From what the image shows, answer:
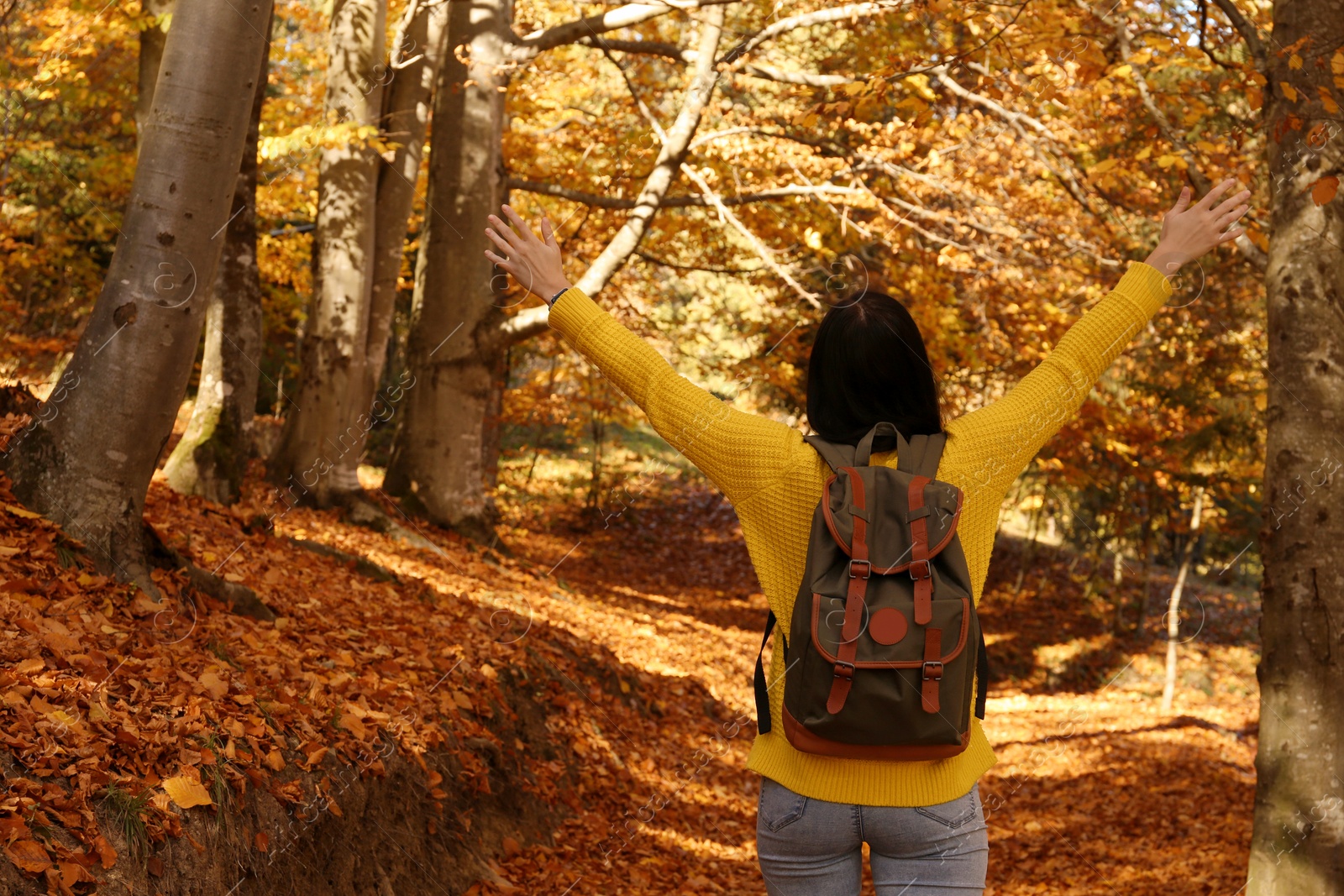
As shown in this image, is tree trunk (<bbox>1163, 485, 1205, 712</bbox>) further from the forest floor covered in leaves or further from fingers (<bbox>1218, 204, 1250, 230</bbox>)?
fingers (<bbox>1218, 204, 1250, 230</bbox>)

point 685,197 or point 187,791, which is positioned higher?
point 685,197

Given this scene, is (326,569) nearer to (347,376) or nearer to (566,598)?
(347,376)

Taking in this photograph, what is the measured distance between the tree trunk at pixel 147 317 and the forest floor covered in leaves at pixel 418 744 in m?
0.23

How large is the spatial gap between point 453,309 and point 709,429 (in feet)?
29.1

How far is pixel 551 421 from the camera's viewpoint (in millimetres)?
19578

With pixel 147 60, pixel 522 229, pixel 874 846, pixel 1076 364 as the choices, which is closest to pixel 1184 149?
pixel 1076 364

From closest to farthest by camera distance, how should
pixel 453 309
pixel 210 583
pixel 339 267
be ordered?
pixel 210 583
pixel 339 267
pixel 453 309

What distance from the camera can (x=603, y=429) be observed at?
2100 cm

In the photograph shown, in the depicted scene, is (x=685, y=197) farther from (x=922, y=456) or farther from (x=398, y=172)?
(x=922, y=456)

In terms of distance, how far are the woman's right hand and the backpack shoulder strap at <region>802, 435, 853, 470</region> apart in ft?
3.19

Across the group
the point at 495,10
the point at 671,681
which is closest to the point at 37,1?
the point at 495,10

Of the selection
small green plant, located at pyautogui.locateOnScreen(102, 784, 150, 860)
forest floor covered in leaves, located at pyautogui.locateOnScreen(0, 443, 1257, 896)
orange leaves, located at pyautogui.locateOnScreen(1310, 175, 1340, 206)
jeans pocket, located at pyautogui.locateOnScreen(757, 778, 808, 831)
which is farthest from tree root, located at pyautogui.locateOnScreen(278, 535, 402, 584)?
orange leaves, located at pyautogui.locateOnScreen(1310, 175, 1340, 206)

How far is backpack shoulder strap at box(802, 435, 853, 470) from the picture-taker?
7.06 feet

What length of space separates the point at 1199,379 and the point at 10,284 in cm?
1743
